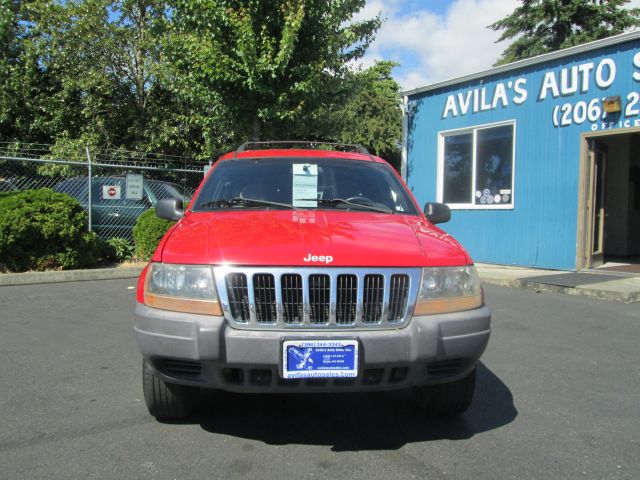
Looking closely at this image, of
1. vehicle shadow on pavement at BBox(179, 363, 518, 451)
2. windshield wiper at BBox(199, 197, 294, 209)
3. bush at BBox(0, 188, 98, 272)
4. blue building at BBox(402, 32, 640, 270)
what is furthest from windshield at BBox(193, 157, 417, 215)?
blue building at BBox(402, 32, 640, 270)

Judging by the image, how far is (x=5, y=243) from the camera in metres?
8.07

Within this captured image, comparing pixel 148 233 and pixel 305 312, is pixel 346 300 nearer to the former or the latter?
pixel 305 312

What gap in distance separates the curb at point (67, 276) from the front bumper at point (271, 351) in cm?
648

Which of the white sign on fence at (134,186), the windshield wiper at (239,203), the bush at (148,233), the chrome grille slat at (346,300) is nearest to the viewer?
the chrome grille slat at (346,300)

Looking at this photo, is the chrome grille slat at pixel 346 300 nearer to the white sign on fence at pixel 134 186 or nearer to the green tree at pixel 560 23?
the white sign on fence at pixel 134 186

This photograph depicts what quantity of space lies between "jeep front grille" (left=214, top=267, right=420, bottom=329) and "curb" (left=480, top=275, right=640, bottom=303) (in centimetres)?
618

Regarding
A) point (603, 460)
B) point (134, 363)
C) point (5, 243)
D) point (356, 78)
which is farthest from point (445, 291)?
point (356, 78)

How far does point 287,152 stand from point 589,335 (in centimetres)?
377

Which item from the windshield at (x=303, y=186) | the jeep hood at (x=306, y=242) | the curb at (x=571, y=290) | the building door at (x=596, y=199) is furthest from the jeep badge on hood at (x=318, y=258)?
the building door at (x=596, y=199)

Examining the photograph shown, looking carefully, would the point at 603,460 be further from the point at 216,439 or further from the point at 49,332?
the point at 49,332

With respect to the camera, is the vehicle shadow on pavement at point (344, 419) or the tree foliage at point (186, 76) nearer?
the vehicle shadow on pavement at point (344, 419)

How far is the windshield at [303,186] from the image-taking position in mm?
3695

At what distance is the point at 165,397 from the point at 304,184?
175 cm

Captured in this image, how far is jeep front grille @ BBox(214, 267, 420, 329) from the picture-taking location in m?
2.63
